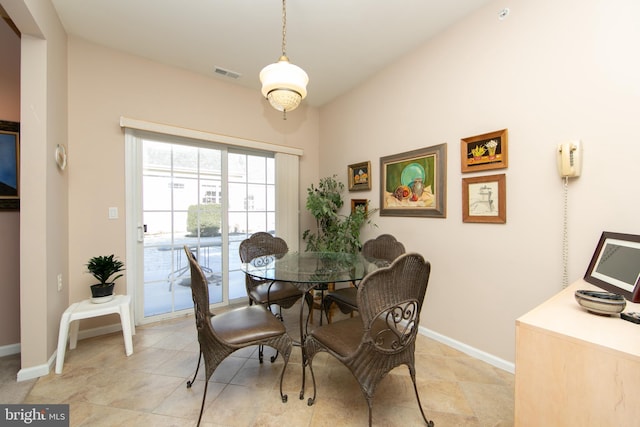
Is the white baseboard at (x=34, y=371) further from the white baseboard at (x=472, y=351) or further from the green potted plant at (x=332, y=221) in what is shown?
the white baseboard at (x=472, y=351)

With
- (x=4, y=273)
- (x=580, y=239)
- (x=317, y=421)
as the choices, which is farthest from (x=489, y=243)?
(x=4, y=273)

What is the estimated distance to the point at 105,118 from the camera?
2.54 meters

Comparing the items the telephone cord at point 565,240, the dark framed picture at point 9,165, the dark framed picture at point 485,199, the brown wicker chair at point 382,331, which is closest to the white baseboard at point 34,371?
the dark framed picture at point 9,165

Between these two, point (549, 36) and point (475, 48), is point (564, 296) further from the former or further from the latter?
point (475, 48)

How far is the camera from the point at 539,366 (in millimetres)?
870

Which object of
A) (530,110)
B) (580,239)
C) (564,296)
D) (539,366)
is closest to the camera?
(539,366)

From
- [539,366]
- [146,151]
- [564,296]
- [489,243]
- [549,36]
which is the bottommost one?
[539,366]

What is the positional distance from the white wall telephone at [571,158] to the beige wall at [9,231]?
13.4 feet

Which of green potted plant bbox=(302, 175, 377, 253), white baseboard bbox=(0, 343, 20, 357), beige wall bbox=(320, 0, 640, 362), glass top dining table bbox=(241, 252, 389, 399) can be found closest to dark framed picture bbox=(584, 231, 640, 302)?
beige wall bbox=(320, 0, 640, 362)

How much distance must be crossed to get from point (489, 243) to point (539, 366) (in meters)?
1.38

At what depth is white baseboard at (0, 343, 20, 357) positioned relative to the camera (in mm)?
2105

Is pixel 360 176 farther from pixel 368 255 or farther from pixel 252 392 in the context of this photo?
pixel 252 392

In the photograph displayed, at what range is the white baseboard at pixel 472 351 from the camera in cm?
195

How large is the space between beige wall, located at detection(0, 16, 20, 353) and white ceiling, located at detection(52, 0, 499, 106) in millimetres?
474
